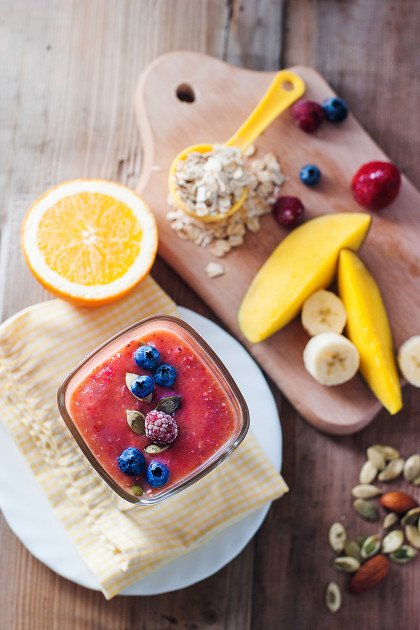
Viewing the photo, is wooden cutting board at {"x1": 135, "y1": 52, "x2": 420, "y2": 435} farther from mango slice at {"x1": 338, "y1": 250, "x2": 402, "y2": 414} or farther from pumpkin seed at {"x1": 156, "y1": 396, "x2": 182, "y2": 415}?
pumpkin seed at {"x1": 156, "y1": 396, "x2": 182, "y2": 415}

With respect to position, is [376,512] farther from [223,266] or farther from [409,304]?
[223,266]

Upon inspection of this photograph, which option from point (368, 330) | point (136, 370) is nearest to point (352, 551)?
point (368, 330)

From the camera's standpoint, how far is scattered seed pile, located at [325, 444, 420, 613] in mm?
2180

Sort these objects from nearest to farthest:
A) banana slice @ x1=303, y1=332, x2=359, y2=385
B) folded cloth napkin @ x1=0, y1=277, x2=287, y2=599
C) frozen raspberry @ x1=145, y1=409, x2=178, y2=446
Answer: frozen raspberry @ x1=145, y1=409, x2=178, y2=446 → folded cloth napkin @ x1=0, y1=277, x2=287, y2=599 → banana slice @ x1=303, y1=332, x2=359, y2=385

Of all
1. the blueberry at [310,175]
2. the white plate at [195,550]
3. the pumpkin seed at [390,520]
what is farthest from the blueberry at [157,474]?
the blueberry at [310,175]

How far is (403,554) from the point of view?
2.21 m

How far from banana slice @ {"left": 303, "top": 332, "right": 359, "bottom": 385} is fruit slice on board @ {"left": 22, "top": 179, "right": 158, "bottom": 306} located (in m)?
0.54

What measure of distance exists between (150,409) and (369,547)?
894mm

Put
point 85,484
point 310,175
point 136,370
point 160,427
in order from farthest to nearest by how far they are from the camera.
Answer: point 310,175 → point 85,484 → point 136,370 → point 160,427

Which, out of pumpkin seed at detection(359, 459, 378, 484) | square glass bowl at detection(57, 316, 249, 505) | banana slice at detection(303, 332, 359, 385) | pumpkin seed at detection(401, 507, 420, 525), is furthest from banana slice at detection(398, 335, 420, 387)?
square glass bowl at detection(57, 316, 249, 505)

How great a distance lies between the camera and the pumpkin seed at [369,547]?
220cm

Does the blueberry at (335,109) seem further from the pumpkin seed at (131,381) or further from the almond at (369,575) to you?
the almond at (369,575)

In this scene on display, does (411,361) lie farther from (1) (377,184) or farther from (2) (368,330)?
(1) (377,184)

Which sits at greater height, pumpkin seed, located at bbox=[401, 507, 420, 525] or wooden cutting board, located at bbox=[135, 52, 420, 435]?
wooden cutting board, located at bbox=[135, 52, 420, 435]
